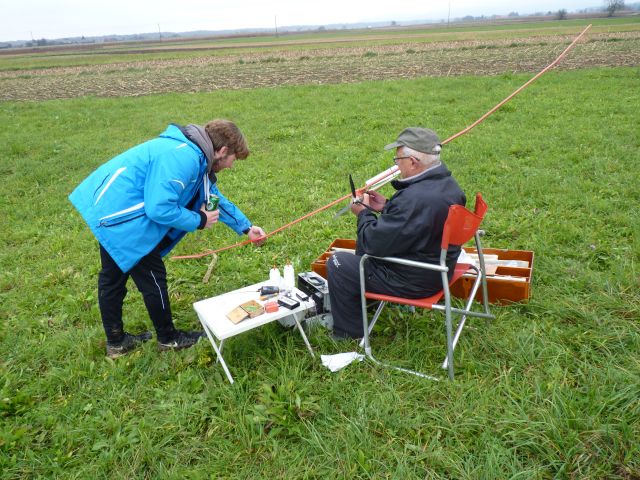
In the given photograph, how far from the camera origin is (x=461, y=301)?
4004 millimetres

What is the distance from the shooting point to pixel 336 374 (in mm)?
3172

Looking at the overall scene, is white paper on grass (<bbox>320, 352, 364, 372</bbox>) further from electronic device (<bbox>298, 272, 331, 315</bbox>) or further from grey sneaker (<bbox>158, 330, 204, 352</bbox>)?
grey sneaker (<bbox>158, 330, 204, 352</bbox>)

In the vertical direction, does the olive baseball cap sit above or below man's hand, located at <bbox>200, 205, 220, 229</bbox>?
above

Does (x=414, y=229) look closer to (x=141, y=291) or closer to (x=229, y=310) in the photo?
(x=229, y=310)

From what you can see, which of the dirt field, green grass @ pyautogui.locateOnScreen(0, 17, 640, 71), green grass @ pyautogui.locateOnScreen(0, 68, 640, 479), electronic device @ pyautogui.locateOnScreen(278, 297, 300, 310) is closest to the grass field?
green grass @ pyautogui.locateOnScreen(0, 68, 640, 479)

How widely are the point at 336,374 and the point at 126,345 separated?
1.77m

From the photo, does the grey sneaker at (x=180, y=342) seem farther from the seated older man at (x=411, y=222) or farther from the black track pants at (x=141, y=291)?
the seated older man at (x=411, y=222)

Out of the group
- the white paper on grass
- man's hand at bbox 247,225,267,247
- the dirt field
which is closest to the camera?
the white paper on grass

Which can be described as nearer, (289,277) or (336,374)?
(336,374)

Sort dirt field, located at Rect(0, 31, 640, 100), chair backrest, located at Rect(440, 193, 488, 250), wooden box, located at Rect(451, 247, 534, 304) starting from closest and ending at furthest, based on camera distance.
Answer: chair backrest, located at Rect(440, 193, 488, 250) < wooden box, located at Rect(451, 247, 534, 304) < dirt field, located at Rect(0, 31, 640, 100)

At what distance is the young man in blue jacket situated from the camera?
307cm

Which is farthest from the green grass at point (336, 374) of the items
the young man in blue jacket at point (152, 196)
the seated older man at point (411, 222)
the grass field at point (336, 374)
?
the young man in blue jacket at point (152, 196)

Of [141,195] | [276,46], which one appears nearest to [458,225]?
[141,195]

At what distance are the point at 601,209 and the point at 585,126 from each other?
14.0 feet
